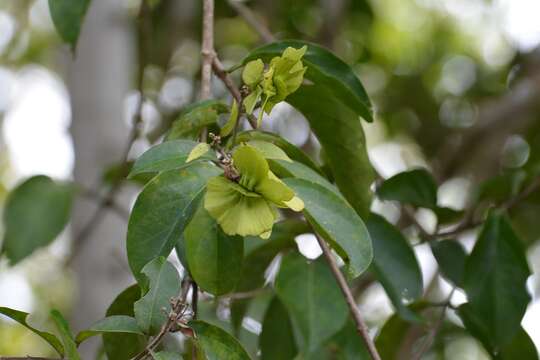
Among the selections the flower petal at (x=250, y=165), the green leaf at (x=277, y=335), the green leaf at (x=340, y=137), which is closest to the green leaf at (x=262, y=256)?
the green leaf at (x=277, y=335)

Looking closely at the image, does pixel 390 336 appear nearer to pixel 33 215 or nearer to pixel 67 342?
pixel 33 215

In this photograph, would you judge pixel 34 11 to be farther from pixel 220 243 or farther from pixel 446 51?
pixel 220 243

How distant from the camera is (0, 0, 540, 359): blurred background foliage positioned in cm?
177

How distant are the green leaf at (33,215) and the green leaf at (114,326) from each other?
456 mm

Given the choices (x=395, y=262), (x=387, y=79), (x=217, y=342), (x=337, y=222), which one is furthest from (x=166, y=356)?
(x=387, y=79)

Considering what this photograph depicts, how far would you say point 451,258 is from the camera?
102cm

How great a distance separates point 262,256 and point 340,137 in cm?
27

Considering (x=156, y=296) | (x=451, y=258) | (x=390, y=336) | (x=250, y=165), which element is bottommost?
(x=390, y=336)

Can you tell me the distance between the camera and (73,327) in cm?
153

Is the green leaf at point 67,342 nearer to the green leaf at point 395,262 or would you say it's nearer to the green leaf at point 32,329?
the green leaf at point 32,329

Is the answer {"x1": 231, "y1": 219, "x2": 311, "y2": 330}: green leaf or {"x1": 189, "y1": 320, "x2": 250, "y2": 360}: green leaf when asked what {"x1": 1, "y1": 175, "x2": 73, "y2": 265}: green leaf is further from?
{"x1": 189, "y1": 320, "x2": 250, "y2": 360}: green leaf

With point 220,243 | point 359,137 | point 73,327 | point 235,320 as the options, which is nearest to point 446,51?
point 73,327

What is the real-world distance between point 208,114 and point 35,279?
2367mm

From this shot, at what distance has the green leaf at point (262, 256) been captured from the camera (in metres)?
0.95
